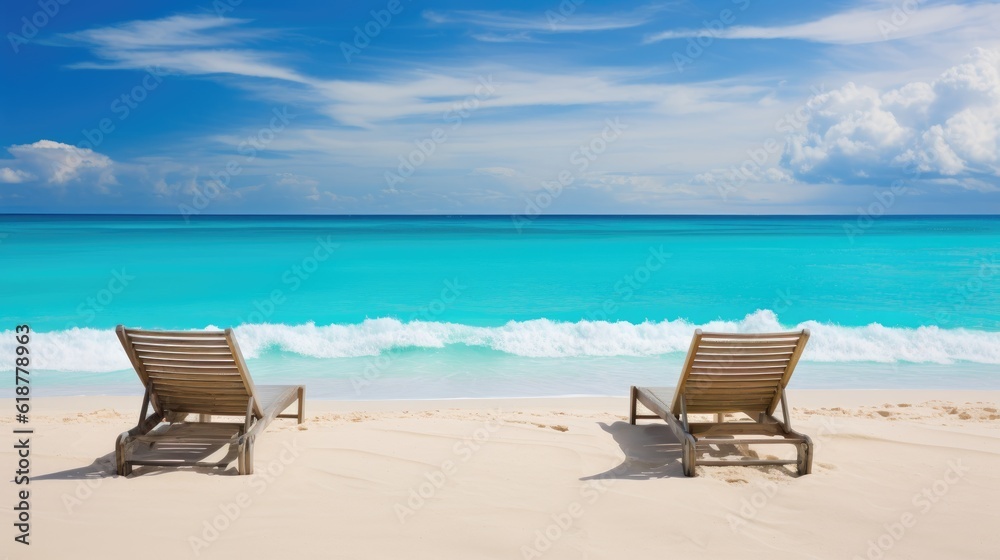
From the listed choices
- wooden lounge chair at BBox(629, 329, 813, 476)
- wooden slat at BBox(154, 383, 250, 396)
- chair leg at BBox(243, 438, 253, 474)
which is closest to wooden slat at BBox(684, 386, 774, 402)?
wooden lounge chair at BBox(629, 329, 813, 476)

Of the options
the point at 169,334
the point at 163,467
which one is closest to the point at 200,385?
the point at 169,334

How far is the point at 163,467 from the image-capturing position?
4.68m

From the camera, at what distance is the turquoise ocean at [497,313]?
9.73 meters

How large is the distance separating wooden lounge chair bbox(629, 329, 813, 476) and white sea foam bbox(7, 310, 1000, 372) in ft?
20.5

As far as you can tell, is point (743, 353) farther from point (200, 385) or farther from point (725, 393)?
point (200, 385)

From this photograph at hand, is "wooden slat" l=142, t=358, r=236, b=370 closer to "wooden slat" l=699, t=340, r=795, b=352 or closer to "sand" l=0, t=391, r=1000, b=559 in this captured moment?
"sand" l=0, t=391, r=1000, b=559

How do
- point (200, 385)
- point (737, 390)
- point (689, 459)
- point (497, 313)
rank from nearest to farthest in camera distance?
point (689, 459) < point (200, 385) < point (737, 390) < point (497, 313)

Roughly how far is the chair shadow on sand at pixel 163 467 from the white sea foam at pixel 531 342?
5.93 metres

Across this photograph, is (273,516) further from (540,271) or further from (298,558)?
(540,271)

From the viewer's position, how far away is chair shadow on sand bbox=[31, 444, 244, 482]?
4.44 meters

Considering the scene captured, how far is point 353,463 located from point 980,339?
12.4 metres

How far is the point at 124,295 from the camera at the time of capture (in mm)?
19391

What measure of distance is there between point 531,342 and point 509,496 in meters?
7.90

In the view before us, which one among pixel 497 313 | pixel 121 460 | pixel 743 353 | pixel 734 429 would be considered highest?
pixel 497 313
